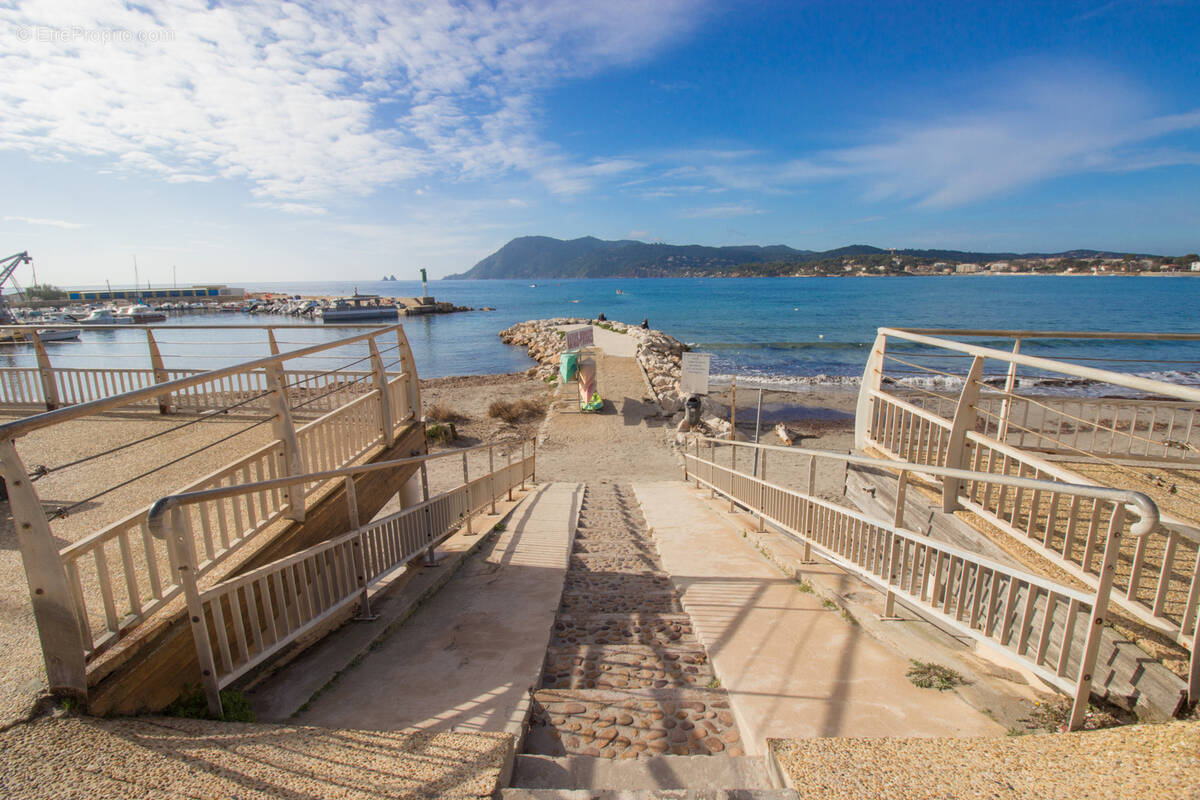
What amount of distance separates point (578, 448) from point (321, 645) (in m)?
13.3

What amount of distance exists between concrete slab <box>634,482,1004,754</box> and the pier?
0.07 feet

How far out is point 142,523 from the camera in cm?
285

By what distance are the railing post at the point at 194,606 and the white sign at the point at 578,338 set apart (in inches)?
731

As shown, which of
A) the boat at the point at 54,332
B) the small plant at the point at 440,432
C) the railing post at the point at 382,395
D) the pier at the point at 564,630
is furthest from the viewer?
the small plant at the point at 440,432

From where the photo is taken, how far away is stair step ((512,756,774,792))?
8.07 feet

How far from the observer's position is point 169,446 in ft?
19.5

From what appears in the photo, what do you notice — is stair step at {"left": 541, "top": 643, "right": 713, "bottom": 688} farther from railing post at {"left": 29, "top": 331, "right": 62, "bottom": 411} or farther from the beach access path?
the beach access path

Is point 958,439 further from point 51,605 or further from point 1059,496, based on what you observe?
point 51,605

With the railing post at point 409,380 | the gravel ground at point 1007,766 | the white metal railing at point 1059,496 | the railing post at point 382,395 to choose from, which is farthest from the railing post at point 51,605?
the white metal railing at point 1059,496

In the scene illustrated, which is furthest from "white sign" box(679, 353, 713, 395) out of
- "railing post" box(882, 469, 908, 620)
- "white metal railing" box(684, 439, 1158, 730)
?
"railing post" box(882, 469, 908, 620)

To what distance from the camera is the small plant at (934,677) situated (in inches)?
133

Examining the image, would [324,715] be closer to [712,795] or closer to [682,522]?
[712,795]

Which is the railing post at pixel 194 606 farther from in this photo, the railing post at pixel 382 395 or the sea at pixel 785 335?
the sea at pixel 785 335

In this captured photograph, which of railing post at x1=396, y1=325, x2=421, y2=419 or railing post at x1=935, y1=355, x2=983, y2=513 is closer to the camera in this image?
railing post at x1=935, y1=355, x2=983, y2=513
